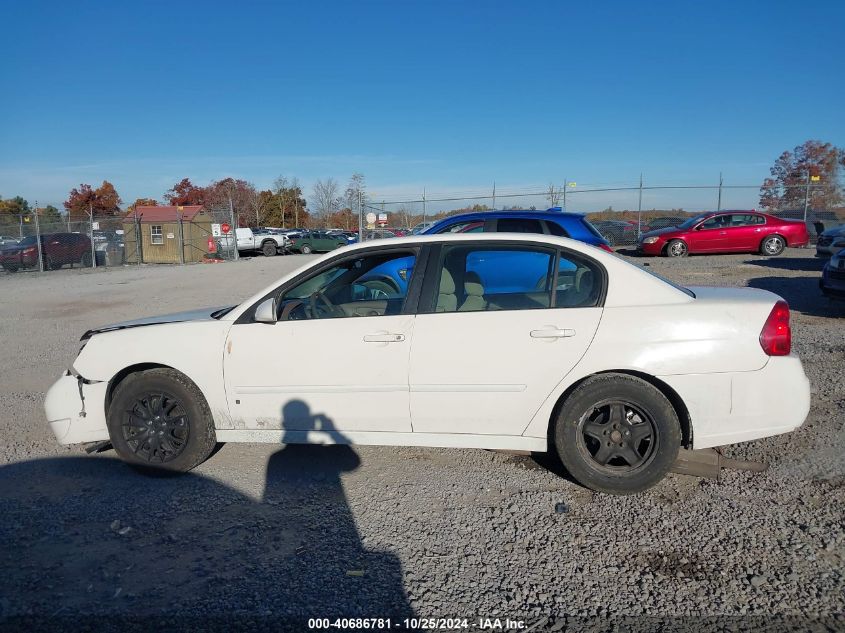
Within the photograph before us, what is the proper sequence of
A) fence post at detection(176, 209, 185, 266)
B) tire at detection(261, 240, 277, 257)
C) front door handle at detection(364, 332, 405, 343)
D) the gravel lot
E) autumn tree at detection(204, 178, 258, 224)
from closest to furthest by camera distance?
the gravel lot, front door handle at detection(364, 332, 405, 343), fence post at detection(176, 209, 185, 266), tire at detection(261, 240, 277, 257), autumn tree at detection(204, 178, 258, 224)

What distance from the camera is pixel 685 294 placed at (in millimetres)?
3877

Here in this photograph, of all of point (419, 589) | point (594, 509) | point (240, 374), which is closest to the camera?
point (419, 589)

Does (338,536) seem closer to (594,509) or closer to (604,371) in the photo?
(594,509)

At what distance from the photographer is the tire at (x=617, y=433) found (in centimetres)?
368

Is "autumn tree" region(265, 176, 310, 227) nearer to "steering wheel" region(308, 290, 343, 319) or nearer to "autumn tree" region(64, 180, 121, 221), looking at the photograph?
"autumn tree" region(64, 180, 121, 221)

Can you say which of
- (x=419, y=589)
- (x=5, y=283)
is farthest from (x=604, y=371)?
(x=5, y=283)

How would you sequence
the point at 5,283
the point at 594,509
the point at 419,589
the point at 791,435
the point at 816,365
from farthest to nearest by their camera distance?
the point at 5,283, the point at 816,365, the point at 791,435, the point at 594,509, the point at 419,589

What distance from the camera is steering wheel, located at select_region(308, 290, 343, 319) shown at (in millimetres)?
4125

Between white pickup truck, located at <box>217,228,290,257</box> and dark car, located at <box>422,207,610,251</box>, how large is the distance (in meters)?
25.2

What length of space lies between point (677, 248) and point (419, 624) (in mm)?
19805

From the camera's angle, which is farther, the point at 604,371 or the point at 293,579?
the point at 604,371

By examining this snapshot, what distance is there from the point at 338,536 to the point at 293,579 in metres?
0.45

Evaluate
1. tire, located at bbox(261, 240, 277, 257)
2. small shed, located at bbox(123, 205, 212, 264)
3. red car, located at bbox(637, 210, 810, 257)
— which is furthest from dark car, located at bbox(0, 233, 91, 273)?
red car, located at bbox(637, 210, 810, 257)

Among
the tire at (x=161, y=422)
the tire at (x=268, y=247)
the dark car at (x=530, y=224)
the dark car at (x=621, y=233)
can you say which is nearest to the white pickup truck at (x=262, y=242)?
the tire at (x=268, y=247)
